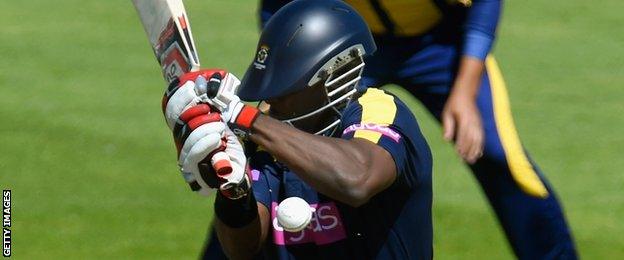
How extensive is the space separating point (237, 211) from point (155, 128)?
182 inches

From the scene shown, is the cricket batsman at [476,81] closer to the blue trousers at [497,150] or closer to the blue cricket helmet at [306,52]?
the blue trousers at [497,150]

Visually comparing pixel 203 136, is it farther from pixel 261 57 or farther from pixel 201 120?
pixel 261 57

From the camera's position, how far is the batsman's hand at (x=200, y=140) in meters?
3.75

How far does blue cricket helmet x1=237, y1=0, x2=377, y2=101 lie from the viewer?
4227mm

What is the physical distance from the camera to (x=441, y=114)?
6.00 m

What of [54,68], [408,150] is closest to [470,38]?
[408,150]

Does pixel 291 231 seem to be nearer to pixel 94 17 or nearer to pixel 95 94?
pixel 95 94

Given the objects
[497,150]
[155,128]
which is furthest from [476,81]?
[155,128]

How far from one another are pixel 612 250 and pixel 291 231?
3.38 m

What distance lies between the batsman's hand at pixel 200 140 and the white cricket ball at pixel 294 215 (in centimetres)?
26

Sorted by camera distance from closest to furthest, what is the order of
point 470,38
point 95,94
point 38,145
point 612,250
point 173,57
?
point 173,57
point 470,38
point 612,250
point 38,145
point 95,94

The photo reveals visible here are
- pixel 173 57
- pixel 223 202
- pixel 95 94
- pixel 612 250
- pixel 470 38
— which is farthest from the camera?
pixel 95 94

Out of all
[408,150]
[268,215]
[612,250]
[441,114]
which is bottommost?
[612,250]

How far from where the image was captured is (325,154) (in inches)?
158
